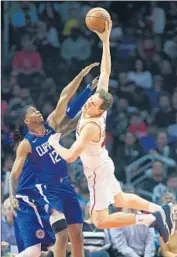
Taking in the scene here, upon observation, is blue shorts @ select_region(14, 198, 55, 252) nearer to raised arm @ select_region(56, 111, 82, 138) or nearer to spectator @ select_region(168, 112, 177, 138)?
raised arm @ select_region(56, 111, 82, 138)

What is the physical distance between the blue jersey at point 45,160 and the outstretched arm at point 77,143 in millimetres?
365

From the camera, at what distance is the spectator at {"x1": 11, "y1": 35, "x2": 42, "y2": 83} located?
17.8 meters

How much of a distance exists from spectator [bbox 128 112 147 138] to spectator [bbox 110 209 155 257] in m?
3.89

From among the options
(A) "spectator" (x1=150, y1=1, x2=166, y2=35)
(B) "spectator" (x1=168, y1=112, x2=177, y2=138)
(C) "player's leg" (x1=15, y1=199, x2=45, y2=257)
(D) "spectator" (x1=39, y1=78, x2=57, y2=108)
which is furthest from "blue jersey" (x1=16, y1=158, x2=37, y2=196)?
(A) "spectator" (x1=150, y1=1, x2=166, y2=35)

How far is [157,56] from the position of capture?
1823 cm

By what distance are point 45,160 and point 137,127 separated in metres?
5.79

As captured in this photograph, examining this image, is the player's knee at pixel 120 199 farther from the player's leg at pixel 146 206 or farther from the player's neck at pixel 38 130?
the player's neck at pixel 38 130

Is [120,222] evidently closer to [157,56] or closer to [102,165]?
[102,165]

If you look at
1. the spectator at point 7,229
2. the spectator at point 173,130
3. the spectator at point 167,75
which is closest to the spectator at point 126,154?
the spectator at point 173,130

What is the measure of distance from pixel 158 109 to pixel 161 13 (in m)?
2.25

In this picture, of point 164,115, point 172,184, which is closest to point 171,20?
point 164,115

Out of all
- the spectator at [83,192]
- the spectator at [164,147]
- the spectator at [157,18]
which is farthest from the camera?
the spectator at [157,18]

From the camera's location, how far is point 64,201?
10.9 metres

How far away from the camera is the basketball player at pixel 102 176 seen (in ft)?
34.4
